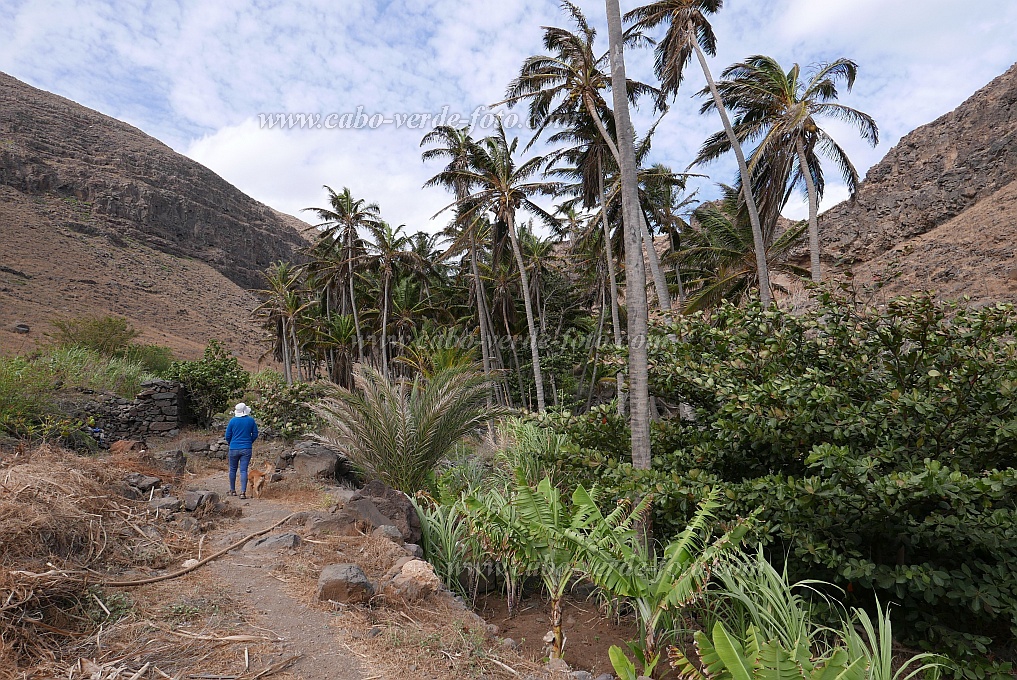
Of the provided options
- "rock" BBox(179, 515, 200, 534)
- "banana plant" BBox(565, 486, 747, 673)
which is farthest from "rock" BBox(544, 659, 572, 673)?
"rock" BBox(179, 515, 200, 534)

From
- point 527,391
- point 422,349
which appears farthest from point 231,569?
point 527,391

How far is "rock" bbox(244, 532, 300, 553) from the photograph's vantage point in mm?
4973

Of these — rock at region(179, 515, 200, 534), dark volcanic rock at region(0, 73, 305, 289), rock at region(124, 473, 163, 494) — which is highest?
dark volcanic rock at region(0, 73, 305, 289)

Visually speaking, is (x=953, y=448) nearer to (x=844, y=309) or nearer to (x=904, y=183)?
(x=844, y=309)

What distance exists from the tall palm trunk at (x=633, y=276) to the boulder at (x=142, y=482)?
6259 mm

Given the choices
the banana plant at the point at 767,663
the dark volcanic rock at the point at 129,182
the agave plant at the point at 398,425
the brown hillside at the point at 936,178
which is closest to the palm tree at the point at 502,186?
the agave plant at the point at 398,425

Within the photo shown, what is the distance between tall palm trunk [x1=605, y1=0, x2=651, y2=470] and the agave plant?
3.26 metres

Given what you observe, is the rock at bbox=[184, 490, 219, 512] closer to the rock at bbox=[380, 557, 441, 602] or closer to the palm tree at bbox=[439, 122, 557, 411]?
the rock at bbox=[380, 557, 441, 602]

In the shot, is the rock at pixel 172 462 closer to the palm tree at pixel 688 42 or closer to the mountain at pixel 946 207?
the palm tree at pixel 688 42

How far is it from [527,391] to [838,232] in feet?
78.1

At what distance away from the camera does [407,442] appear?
7.35 metres

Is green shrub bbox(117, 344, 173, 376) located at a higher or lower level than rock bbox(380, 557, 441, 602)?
higher

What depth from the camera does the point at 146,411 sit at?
13.5 metres

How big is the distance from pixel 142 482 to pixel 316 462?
2884 mm
